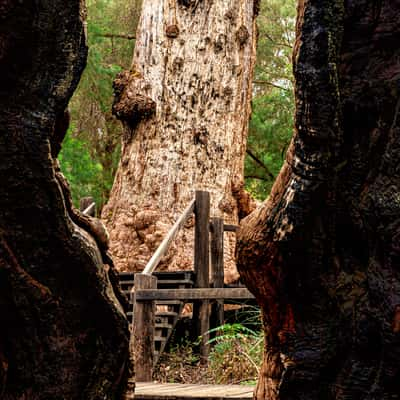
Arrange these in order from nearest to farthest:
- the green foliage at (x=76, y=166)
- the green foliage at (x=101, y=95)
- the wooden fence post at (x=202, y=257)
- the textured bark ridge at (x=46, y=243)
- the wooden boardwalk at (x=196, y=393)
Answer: the textured bark ridge at (x=46, y=243) < the wooden boardwalk at (x=196, y=393) < the wooden fence post at (x=202, y=257) < the green foliage at (x=76, y=166) < the green foliage at (x=101, y=95)

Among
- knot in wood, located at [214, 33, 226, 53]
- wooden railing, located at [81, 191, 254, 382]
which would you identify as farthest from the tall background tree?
wooden railing, located at [81, 191, 254, 382]

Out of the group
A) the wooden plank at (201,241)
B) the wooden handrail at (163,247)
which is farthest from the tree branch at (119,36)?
the wooden handrail at (163,247)

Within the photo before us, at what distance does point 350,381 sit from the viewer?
8.25 ft

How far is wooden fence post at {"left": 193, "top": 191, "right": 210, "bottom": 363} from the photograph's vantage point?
29.3 feet

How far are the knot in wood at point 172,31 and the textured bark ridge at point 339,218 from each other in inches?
375

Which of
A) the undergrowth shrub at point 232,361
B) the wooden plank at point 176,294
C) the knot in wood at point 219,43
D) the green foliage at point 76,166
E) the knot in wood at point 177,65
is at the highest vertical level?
the knot in wood at point 219,43

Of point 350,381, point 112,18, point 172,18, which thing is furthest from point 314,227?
point 112,18

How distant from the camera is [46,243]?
228 centimetres

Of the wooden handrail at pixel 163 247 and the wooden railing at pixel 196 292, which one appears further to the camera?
the wooden handrail at pixel 163 247

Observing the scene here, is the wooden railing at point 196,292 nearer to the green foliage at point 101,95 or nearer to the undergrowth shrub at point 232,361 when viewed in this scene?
the undergrowth shrub at point 232,361

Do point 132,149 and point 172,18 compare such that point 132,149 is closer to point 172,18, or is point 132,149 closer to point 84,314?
point 172,18

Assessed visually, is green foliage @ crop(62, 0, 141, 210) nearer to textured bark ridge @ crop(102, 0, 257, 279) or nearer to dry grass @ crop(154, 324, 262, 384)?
textured bark ridge @ crop(102, 0, 257, 279)

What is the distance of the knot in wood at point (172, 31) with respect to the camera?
1188 centimetres

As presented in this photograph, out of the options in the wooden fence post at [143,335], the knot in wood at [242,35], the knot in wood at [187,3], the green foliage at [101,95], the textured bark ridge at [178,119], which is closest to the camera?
the wooden fence post at [143,335]
